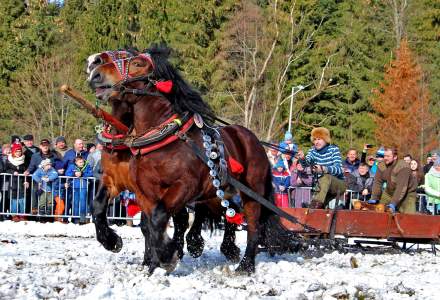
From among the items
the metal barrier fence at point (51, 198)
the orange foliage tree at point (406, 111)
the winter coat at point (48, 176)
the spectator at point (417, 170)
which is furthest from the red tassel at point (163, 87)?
the orange foliage tree at point (406, 111)

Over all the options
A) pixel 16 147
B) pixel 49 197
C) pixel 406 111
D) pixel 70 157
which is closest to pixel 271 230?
pixel 49 197

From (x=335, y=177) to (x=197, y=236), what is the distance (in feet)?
7.52

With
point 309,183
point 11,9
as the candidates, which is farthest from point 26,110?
point 309,183

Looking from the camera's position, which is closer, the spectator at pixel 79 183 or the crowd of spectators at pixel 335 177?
the crowd of spectators at pixel 335 177

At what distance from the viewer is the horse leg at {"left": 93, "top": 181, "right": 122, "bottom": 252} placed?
27.8 feet

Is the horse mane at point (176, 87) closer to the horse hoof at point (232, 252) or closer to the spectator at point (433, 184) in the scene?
the horse hoof at point (232, 252)

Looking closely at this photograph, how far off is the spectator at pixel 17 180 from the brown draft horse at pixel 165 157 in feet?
22.2

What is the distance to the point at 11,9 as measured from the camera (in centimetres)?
4575

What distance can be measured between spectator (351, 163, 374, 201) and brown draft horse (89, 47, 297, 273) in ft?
20.8

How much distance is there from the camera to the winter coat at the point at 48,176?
48.6ft

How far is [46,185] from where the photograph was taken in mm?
14938

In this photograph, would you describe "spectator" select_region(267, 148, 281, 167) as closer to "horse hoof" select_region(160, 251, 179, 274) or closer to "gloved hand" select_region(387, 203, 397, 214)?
"gloved hand" select_region(387, 203, 397, 214)

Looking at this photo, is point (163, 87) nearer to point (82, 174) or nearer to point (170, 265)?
point (170, 265)

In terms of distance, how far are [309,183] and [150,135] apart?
678 cm
